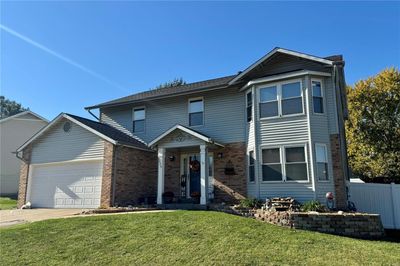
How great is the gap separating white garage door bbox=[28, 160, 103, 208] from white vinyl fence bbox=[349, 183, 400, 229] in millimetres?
11416

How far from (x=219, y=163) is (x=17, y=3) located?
10376 millimetres

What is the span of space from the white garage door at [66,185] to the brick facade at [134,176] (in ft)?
3.26

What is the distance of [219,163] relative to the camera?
1473 centimetres

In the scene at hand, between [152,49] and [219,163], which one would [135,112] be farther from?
[219,163]

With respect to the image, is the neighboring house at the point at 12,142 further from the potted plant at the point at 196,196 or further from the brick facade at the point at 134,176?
the potted plant at the point at 196,196

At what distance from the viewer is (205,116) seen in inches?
611

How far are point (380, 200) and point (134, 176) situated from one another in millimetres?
10850

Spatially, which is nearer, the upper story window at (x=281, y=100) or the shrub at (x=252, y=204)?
the shrub at (x=252, y=204)

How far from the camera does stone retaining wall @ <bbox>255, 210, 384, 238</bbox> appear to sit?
9289 mm

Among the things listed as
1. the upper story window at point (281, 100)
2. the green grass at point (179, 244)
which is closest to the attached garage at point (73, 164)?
the green grass at point (179, 244)

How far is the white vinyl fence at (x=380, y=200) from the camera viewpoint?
12.3 meters

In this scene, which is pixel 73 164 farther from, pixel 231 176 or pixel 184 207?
pixel 231 176

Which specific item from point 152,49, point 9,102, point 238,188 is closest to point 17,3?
point 152,49

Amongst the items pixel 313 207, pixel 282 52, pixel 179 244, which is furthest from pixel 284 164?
pixel 179 244
